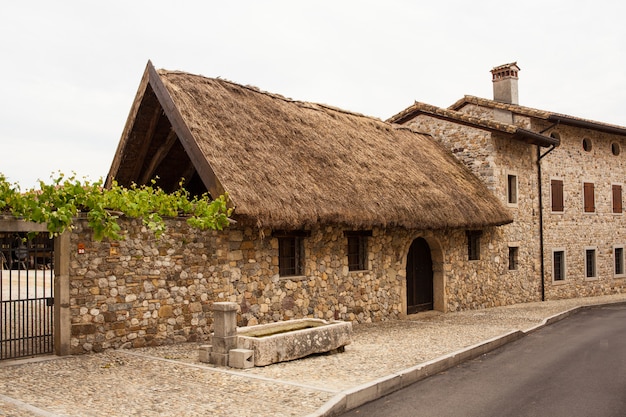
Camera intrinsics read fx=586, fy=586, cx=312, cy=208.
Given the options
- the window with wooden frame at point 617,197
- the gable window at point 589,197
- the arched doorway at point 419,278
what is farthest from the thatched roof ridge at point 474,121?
the window with wooden frame at point 617,197

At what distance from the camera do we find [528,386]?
25.1ft

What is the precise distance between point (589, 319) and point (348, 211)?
7806 millimetres

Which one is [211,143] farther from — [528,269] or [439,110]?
[528,269]

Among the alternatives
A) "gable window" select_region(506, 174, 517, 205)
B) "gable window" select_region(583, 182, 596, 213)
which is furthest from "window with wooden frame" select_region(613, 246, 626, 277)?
"gable window" select_region(506, 174, 517, 205)

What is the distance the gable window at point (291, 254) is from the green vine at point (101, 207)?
7.24 ft

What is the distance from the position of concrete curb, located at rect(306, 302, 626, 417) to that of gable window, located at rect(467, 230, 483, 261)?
629 cm

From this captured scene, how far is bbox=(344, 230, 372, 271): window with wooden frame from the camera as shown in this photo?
1370 centimetres

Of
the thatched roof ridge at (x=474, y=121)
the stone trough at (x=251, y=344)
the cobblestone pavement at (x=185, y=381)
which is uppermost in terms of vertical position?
the thatched roof ridge at (x=474, y=121)

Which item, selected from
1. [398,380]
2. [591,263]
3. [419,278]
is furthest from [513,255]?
[398,380]

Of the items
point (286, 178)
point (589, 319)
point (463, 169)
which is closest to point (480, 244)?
point (463, 169)

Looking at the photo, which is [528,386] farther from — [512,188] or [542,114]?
[542,114]

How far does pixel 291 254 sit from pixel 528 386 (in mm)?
5852

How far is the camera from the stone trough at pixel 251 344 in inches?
323

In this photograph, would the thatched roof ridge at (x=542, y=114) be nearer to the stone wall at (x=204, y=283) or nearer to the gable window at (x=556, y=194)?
the gable window at (x=556, y=194)
